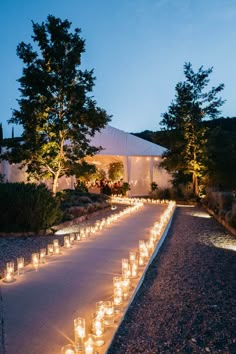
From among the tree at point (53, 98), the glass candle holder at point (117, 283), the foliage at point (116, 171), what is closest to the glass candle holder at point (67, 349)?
the glass candle holder at point (117, 283)

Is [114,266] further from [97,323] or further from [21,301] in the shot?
[97,323]

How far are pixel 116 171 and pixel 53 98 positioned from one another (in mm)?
9089

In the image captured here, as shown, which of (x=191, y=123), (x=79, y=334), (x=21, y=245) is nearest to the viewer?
(x=79, y=334)

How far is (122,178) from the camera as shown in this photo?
18.4 metres

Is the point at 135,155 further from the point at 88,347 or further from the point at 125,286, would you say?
the point at 88,347

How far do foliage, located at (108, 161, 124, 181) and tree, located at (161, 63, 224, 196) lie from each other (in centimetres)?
264

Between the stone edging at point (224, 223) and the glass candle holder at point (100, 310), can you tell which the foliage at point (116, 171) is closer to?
the stone edging at point (224, 223)

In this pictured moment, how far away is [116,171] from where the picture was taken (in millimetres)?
18375

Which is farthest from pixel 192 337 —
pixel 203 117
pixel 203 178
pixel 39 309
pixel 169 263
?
pixel 203 117

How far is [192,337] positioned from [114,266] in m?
1.78

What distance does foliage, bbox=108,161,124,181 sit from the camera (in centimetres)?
1831

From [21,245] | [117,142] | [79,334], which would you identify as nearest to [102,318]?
[79,334]

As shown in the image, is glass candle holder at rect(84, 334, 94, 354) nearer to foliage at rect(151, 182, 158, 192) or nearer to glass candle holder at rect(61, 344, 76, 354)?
glass candle holder at rect(61, 344, 76, 354)

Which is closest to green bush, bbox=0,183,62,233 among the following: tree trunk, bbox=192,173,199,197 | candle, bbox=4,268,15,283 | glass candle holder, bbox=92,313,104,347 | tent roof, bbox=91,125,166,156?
candle, bbox=4,268,15,283
